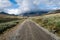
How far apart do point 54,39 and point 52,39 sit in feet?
0.72

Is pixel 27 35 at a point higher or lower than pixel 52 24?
lower

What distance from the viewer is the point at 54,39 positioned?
67.8 feet

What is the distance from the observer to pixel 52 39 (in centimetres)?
2062

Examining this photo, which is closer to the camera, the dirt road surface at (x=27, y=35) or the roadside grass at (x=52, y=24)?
the dirt road surface at (x=27, y=35)

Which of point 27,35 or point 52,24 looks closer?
point 27,35

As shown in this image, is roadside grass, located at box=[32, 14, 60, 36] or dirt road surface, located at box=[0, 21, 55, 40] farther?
roadside grass, located at box=[32, 14, 60, 36]

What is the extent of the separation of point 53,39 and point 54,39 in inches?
4.5

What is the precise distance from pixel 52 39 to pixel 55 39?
34 cm

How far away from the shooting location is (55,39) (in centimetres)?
2069

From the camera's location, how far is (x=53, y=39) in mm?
20625
